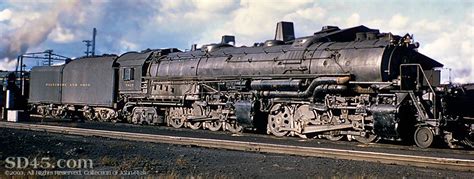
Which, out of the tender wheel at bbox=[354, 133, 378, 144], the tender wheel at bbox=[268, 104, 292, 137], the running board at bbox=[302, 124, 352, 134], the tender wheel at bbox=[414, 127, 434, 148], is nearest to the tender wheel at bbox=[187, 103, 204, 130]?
the tender wheel at bbox=[268, 104, 292, 137]

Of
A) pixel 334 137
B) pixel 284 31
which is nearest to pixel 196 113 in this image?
pixel 284 31

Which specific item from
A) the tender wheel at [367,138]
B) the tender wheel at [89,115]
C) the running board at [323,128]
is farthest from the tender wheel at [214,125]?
the tender wheel at [89,115]

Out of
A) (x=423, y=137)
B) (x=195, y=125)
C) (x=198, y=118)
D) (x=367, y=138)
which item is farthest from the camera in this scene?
(x=195, y=125)

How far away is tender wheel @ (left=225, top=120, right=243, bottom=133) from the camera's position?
752 inches

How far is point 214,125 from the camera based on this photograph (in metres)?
20.1

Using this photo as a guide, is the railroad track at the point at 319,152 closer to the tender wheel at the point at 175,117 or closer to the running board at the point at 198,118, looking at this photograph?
the running board at the point at 198,118

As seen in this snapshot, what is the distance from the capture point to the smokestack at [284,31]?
69.9 ft

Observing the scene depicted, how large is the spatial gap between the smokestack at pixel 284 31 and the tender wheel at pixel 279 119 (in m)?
4.55

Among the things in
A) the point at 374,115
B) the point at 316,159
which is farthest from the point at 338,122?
the point at 316,159

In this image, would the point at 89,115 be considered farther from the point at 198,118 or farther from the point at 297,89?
the point at 297,89

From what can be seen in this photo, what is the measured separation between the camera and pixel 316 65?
1661cm

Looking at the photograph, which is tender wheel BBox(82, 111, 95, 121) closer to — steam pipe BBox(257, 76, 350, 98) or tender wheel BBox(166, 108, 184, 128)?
tender wheel BBox(166, 108, 184, 128)

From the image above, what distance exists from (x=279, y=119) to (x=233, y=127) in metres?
2.55

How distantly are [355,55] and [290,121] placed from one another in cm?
330
